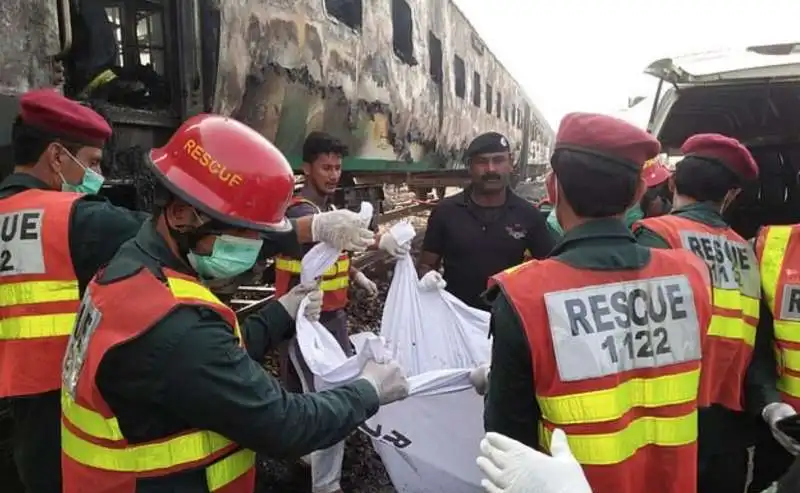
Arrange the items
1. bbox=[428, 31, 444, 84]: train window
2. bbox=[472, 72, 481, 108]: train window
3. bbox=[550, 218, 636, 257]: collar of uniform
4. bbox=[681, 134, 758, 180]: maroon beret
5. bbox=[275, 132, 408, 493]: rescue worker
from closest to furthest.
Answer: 1. bbox=[550, 218, 636, 257]: collar of uniform
2. bbox=[681, 134, 758, 180]: maroon beret
3. bbox=[275, 132, 408, 493]: rescue worker
4. bbox=[428, 31, 444, 84]: train window
5. bbox=[472, 72, 481, 108]: train window

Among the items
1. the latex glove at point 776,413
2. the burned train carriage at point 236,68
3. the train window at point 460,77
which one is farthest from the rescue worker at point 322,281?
the train window at point 460,77

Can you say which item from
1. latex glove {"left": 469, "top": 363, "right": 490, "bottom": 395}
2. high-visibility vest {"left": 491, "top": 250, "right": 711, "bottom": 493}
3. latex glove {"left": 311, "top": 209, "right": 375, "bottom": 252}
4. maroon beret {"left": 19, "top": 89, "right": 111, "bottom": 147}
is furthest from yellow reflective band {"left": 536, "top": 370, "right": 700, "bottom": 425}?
maroon beret {"left": 19, "top": 89, "right": 111, "bottom": 147}

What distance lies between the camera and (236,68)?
4129 mm

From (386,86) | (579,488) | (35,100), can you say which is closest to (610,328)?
(579,488)

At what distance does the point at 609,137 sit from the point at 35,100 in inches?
81.1

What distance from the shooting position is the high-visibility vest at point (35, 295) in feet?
7.16

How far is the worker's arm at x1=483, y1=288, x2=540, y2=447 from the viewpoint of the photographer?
158 centimetres

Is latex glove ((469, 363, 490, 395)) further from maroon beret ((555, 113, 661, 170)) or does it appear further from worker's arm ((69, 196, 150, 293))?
worker's arm ((69, 196, 150, 293))

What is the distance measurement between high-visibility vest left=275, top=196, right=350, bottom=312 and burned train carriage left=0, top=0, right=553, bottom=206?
0.90m

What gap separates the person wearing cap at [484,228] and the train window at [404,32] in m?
4.80

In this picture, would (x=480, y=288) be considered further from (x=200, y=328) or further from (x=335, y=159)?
(x=200, y=328)

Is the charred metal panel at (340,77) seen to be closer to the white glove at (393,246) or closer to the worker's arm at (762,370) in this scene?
the white glove at (393,246)

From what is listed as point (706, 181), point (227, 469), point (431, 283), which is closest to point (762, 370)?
point (706, 181)

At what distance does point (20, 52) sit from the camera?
2816mm
